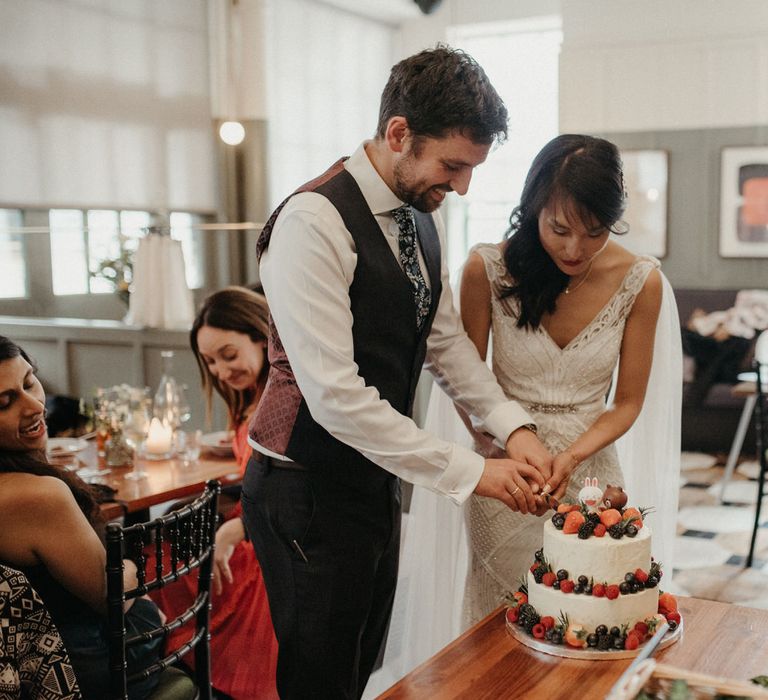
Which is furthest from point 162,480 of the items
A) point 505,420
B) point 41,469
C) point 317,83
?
point 317,83

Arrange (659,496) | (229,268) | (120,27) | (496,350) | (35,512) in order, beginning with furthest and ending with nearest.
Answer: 1. (229,268)
2. (120,27)
3. (659,496)
4. (496,350)
5. (35,512)

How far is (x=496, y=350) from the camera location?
2.32 metres

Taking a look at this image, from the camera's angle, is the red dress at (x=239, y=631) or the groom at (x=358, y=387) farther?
the red dress at (x=239, y=631)

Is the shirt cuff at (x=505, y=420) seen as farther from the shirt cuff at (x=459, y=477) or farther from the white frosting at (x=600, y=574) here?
the white frosting at (x=600, y=574)

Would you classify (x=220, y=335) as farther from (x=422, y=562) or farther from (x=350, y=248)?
(x=350, y=248)

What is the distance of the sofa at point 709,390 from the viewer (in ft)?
20.1

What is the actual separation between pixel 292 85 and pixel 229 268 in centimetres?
149

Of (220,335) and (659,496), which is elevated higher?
(220,335)

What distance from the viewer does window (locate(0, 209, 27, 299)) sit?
695 centimetres

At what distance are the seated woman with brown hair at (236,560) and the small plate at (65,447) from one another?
30.5 inches

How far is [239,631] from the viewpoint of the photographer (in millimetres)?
2756

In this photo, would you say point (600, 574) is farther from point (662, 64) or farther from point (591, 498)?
point (662, 64)

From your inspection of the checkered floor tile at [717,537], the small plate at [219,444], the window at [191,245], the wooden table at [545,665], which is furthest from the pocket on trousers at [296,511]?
the window at [191,245]

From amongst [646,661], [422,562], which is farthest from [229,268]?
[646,661]
